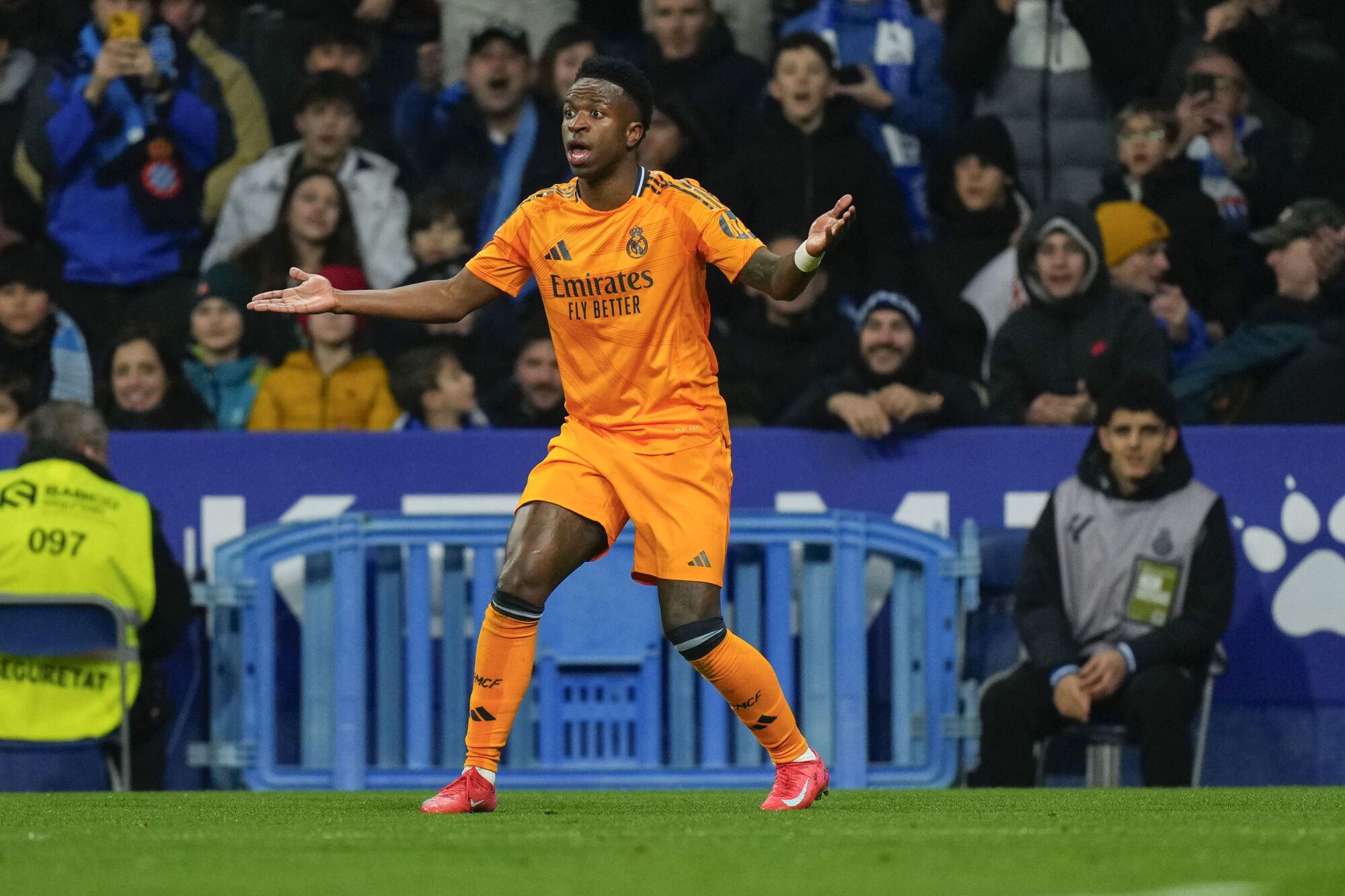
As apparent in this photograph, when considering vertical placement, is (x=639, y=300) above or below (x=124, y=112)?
below

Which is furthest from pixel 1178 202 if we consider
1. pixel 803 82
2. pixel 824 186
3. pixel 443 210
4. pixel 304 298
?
pixel 304 298

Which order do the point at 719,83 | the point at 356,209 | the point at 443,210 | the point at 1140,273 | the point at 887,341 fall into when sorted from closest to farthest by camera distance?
the point at 887,341
the point at 1140,273
the point at 443,210
the point at 356,209
the point at 719,83

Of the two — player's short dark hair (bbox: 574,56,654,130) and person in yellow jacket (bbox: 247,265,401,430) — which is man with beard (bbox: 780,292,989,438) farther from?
player's short dark hair (bbox: 574,56,654,130)

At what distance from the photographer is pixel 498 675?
592 centimetres

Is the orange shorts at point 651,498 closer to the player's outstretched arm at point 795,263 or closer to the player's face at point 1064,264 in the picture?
the player's outstretched arm at point 795,263

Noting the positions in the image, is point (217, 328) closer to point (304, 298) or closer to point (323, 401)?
point (323, 401)

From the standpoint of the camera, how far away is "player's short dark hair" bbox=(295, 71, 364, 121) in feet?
33.3

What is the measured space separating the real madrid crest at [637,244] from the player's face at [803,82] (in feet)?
13.4

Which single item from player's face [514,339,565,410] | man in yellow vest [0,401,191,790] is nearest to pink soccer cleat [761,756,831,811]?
man in yellow vest [0,401,191,790]

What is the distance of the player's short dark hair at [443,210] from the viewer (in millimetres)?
9766

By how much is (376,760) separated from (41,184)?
3.48 meters

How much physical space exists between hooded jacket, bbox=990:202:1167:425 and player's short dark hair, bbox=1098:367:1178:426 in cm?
59

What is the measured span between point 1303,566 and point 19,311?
5496mm

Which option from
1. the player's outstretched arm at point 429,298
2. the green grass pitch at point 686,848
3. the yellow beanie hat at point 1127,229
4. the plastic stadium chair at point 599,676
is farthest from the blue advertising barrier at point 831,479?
the player's outstretched arm at point 429,298
